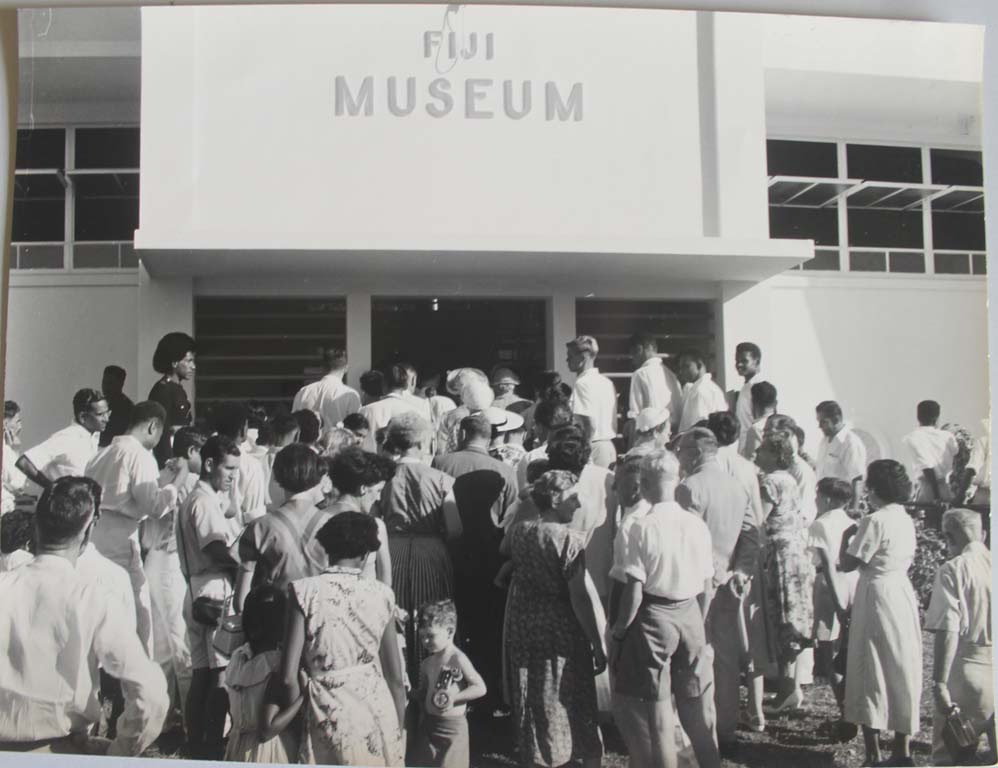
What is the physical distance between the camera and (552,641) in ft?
12.3

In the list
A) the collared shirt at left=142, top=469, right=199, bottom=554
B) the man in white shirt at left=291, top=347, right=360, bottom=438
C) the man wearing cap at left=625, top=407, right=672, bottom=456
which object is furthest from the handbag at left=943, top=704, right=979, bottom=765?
the collared shirt at left=142, top=469, right=199, bottom=554

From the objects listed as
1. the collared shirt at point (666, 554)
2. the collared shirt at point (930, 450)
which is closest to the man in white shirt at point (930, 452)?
the collared shirt at point (930, 450)

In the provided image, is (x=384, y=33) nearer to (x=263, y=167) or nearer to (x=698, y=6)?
(x=263, y=167)

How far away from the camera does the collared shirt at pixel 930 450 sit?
4.31m

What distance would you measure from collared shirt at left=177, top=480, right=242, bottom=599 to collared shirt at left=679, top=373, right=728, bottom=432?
1969 millimetres

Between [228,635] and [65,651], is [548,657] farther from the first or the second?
[65,651]

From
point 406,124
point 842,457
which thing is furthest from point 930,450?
point 406,124

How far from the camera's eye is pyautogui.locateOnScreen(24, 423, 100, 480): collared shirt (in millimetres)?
4152

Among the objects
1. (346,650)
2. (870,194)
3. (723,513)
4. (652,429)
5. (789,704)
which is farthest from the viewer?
(870,194)

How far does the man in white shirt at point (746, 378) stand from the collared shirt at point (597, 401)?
0.54m

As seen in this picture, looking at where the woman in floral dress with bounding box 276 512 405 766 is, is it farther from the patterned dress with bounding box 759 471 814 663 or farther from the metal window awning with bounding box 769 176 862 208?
the metal window awning with bounding box 769 176 862 208

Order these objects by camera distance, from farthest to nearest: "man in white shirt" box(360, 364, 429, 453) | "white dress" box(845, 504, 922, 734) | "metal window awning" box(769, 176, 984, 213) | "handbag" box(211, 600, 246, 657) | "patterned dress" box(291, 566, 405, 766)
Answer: "metal window awning" box(769, 176, 984, 213) → "man in white shirt" box(360, 364, 429, 453) → "white dress" box(845, 504, 922, 734) → "handbag" box(211, 600, 246, 657) → "patterned dress" box(291, 566, 405, 766)

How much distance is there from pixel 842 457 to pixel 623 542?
1.15 m

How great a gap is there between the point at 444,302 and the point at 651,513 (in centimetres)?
132
